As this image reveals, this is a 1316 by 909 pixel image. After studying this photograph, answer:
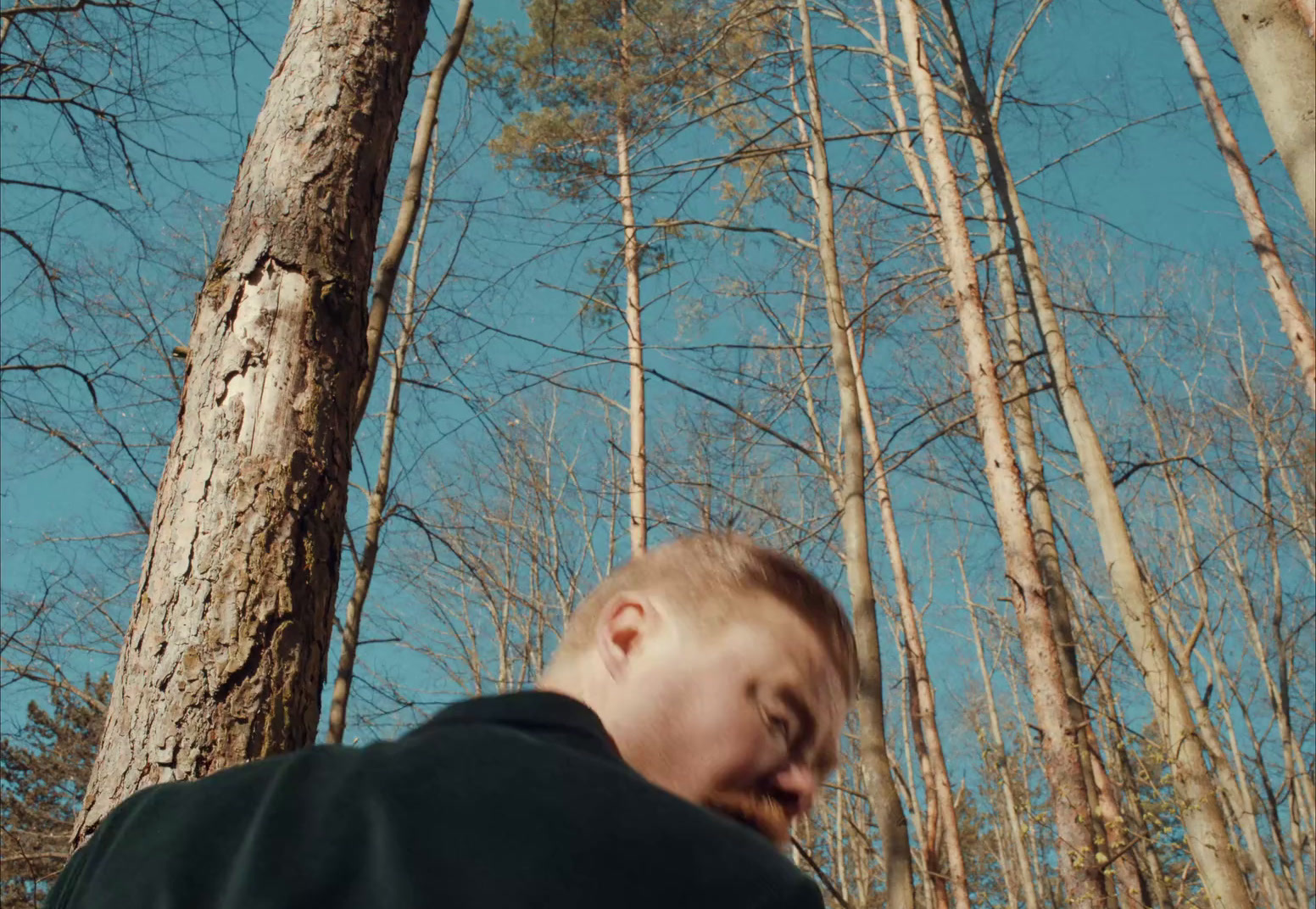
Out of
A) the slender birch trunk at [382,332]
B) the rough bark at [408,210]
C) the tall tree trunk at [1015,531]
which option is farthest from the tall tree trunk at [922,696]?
the rough bark at [408,210]

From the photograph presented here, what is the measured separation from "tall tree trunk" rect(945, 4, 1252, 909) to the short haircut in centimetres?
455

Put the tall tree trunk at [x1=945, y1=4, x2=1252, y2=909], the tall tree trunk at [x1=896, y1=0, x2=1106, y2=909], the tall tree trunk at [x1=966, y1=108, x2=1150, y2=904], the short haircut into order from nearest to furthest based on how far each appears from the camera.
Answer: the short haircut → the tall tree trunk at [x1=945, y1=4, x2=1252, y2=909] → the tall tree trunk at [x1=896, y1=0, x2=1106, y2=909] → the tall tree trunk at [x1=966, y1=108, x2=1150, y2=904]

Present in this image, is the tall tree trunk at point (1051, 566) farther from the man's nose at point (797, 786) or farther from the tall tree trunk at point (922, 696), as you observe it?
the man's nose at point (797, 786)

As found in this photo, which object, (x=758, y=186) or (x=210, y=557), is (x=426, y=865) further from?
(x=758, y=186)

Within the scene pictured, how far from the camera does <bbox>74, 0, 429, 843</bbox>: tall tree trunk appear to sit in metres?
1.49

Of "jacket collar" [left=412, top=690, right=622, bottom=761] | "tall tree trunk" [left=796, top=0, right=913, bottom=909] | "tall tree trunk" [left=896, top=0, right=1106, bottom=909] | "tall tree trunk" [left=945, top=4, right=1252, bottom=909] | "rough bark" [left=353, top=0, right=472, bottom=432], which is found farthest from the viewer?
"tall tree trunk" [left=896, top=0, right=1106, bottom=909]

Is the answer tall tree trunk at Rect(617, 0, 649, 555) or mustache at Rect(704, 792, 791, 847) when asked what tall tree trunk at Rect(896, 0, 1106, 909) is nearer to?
tall tree trunk at Rect(617, 0, 649, 555)

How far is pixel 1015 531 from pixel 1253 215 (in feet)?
17.4

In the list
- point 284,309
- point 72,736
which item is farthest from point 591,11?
point 72,736

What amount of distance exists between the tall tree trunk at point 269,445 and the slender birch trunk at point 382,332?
0.56 feet

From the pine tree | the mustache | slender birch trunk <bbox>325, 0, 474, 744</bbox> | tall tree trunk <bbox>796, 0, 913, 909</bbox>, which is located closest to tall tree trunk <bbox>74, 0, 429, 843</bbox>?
slender birch trunk <bbox>325, 0, 474, 744</bbox>

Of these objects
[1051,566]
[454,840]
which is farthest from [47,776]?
[454,840]

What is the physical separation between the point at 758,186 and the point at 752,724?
609cm

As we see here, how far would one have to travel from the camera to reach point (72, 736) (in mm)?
14625
